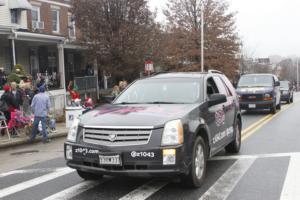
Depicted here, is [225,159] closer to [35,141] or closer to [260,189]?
[260,189]

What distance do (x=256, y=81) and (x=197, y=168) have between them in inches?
611

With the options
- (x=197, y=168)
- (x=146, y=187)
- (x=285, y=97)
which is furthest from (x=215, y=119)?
(x=285, y=97)

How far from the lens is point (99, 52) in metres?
27.9

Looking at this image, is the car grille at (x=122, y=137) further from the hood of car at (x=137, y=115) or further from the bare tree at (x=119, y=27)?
the bare tree at (x=119, y=27)

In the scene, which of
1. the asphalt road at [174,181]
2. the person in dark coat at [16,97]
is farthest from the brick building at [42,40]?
the asphalt road at [174,181]

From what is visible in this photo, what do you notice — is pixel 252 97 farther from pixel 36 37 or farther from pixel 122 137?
pixel 122 137

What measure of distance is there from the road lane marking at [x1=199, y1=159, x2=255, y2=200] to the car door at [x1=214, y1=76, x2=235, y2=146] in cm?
52

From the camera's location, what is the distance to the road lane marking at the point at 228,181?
643 centimetres

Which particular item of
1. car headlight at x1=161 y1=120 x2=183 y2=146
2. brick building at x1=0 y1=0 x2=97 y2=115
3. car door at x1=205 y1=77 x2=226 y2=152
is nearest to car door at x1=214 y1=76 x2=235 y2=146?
car door at x1=205 y1=77 x2=226 y2=152

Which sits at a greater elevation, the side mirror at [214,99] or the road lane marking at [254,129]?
the side mirror at [214,99]

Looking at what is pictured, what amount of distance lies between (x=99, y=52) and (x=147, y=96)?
20398mm

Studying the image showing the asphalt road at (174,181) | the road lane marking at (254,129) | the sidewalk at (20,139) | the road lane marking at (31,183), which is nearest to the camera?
the asphalt road at (174,181)

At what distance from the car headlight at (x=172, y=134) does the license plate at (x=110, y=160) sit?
2.08 feet

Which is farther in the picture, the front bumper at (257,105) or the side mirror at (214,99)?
the front bumper at (257,105)
